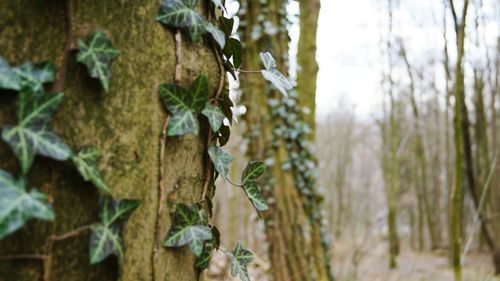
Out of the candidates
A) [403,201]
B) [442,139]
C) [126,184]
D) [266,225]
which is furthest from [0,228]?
[403,201]

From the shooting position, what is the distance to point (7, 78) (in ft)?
1.82

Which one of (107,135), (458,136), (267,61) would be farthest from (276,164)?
(107,135)

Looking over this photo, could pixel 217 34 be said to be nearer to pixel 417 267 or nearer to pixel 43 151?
pixel 43 151

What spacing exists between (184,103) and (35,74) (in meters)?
0.25

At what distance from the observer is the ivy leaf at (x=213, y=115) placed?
0.80 metres

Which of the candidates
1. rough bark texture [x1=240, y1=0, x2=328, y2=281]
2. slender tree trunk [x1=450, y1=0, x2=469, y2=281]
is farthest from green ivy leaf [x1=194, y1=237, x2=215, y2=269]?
rough bark texture [x1=240, y1=0, x2=328, y2=281]

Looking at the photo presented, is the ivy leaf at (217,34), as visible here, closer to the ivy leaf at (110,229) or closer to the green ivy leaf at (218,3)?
the green ivy leaf at (218,3)

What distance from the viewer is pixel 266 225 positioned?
147 inches

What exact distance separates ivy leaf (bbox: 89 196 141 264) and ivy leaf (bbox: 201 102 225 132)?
0.73ft

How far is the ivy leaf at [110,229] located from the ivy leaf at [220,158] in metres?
0.22

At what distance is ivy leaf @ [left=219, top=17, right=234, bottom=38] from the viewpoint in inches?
34.8

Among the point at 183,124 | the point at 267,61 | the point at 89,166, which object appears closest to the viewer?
the point at 89,166

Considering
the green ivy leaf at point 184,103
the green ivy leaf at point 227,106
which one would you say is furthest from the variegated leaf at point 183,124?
the green ivy leaf at point 227,106

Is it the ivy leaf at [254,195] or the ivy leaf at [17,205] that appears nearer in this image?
the ivy leaf at [17,205]
